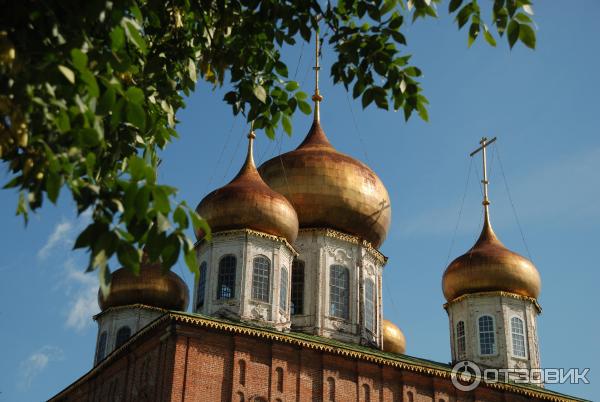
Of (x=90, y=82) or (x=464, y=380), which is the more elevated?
(x=464, y=380)

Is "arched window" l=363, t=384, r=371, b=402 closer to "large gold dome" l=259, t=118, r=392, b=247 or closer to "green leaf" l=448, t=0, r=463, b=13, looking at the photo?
"large gold dome" l=259, t=118, r=392, b=247

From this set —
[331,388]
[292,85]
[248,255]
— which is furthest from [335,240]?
[292,85]

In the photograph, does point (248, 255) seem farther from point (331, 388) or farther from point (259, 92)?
point (259, 92)

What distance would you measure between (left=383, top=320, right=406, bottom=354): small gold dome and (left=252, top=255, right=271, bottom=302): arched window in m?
9.46

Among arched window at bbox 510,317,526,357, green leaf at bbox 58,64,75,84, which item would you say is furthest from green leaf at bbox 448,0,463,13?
arched window at bbox 510,317,526,357

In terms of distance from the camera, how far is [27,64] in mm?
5961

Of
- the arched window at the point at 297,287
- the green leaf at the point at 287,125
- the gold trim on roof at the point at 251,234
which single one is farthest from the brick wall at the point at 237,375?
the green leaf at the point at 287,125

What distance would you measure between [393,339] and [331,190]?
836 centimetres

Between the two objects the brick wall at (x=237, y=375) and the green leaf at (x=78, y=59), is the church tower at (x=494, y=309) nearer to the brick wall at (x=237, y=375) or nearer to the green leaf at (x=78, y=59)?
the brick wall at (x=237, y=375)

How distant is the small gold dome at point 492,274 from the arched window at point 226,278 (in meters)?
8.63

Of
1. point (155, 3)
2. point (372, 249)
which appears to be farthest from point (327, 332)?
point (155, 3)

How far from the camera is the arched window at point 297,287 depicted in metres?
25.3

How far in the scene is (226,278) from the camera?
2352cm

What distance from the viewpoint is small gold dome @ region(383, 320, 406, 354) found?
3197cm
